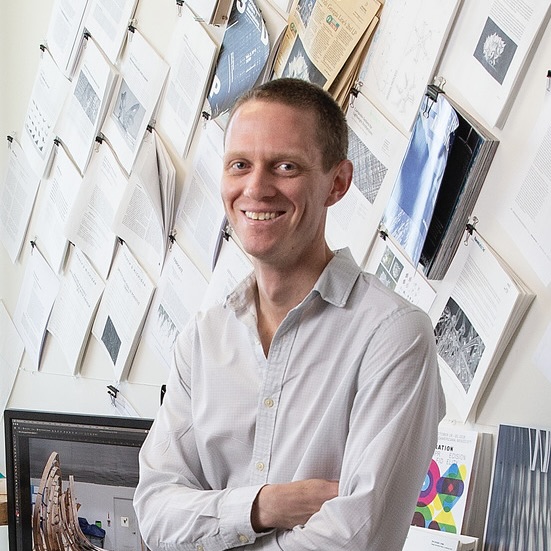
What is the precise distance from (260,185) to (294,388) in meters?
0.26

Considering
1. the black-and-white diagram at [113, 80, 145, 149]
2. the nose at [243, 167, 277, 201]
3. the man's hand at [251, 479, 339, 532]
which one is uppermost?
the black-and-white diagram at [113, 80, 145, 149]

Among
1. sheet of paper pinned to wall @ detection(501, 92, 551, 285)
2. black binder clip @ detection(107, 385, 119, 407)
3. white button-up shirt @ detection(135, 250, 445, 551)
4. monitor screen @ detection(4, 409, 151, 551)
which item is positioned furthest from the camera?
black binder clip @ detection(107, 385, 119, 407)

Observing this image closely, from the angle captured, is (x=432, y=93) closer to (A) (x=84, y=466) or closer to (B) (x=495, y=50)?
(B) (x=495, y=50)

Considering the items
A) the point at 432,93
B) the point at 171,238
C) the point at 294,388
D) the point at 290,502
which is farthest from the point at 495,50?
the point at 171,238

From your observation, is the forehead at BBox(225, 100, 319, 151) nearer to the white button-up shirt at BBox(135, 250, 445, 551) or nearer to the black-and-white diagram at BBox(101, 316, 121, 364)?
the white button-up shirt at BBox(135, 250, 445, 551)

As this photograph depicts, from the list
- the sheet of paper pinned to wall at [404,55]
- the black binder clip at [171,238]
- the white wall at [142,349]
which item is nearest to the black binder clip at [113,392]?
the white wall at [142,349]

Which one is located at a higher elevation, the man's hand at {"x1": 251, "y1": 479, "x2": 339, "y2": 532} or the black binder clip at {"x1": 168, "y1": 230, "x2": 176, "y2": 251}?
the black binder clip at {"x1": 168, "y1": 230, "x2": 176, "y2": 251}

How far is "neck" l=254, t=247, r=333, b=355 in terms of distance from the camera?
4.38 ft

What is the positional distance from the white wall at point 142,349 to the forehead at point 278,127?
435 millimetres

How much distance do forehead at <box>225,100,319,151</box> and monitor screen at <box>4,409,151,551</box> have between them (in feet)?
2.43

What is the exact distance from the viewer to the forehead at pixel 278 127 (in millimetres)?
1273

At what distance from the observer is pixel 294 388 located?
4.24 feet

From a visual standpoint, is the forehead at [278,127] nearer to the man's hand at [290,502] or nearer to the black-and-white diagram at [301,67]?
the man's hand at [290,502]

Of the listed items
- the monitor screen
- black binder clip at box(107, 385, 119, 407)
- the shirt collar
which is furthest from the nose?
black binder clip at box(107, 385, 119, 407)
